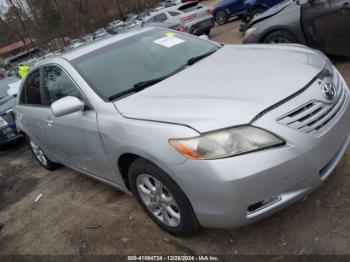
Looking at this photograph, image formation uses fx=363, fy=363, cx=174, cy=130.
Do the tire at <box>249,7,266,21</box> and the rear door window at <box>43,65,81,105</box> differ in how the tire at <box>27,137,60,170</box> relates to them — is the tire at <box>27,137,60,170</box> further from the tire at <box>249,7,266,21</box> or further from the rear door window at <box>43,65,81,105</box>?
the tire at <box>249,7,266,21</box>

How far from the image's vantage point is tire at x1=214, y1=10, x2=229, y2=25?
56.7 ft

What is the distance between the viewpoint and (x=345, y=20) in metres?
5.21

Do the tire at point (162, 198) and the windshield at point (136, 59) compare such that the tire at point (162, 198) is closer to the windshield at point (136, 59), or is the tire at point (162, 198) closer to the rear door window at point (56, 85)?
the windshield at point (136, 59)

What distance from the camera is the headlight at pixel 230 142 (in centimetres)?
229

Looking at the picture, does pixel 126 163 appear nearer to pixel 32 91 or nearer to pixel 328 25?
pixel 32 91

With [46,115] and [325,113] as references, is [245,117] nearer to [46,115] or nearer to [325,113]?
[325,113]

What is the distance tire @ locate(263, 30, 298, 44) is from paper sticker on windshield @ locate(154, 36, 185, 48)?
2.80m

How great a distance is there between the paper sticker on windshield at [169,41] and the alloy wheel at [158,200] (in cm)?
153

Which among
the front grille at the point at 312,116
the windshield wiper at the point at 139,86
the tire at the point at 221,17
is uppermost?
the windshield wiper at the point at 139,86

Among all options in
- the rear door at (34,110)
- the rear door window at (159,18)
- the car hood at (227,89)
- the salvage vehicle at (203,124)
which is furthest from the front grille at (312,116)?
the rear door window at (159,18)

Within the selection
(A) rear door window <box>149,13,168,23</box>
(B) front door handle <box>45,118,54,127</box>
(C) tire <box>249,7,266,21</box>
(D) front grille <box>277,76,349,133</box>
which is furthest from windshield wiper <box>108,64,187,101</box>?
(A) rear door window <box>149,13,168,23</box>

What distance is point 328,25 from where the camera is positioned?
545 cm

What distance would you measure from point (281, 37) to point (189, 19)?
955 cm

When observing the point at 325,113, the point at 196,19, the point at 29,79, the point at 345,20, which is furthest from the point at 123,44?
the point at 196,19
